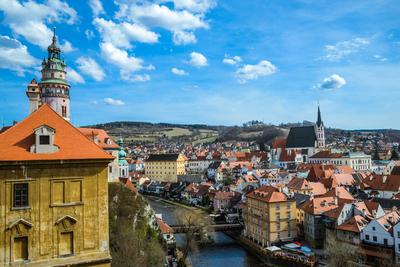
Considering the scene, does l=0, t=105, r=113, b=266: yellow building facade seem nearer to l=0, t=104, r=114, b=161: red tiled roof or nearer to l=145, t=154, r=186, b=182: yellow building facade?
l=0, t=104, r=114, b=161: red tiled roof

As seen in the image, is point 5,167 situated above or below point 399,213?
above

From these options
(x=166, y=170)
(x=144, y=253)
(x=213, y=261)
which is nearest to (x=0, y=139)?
(x=144, y=253)

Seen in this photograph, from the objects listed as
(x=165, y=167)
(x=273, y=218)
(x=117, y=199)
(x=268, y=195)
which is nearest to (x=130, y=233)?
(x=117, y=199)

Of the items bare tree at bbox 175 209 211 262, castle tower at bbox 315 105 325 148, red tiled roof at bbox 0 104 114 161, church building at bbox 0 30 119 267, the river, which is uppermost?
castle tower at bbox 315 105 325 148

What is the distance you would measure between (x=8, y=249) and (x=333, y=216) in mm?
34245

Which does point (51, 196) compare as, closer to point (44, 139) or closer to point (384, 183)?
point (44, 139)

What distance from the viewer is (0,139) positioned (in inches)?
560

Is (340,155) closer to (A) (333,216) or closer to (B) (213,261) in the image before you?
(A) (333,216)

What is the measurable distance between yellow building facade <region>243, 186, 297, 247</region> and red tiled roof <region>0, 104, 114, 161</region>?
3242 centimetres

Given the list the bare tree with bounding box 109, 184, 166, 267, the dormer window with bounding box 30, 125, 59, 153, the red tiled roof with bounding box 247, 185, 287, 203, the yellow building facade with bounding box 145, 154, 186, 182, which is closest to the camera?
the dormer window with bounding box 30, 125, 59, 153

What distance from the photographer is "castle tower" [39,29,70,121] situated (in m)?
46.0

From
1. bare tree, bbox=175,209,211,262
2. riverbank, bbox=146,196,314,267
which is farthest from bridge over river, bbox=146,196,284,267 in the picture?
bare tree, bbox=175,209,211,262

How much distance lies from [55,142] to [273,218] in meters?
34.0

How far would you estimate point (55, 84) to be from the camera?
46.3 m
